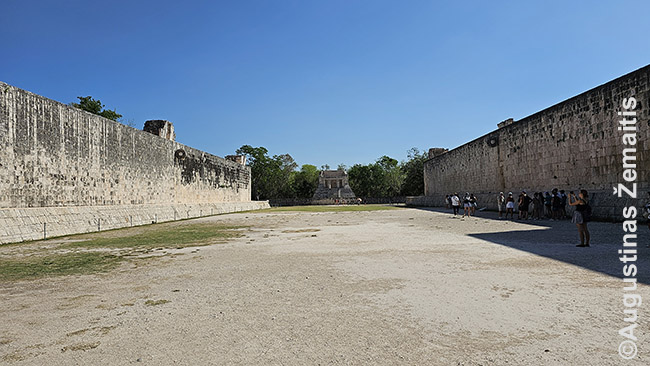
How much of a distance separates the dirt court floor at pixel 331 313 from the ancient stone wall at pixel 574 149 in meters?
7.63

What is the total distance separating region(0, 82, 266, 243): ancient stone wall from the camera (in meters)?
10.1

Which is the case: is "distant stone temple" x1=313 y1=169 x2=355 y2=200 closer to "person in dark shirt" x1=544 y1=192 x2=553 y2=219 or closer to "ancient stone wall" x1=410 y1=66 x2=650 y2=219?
"ancient stone wall" x1=410 y1=66 x2=650 y2=219

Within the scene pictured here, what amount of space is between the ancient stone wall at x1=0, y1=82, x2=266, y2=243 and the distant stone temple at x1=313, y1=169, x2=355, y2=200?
35277 mm

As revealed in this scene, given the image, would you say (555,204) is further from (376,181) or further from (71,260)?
(376,181)

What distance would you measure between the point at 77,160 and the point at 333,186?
46054mm

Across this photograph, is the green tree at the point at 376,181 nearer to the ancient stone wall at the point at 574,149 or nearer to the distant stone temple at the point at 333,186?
the distant stone temple at the point at 333,186

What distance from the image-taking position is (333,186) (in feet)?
190

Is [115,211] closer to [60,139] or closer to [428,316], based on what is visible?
[60,139]

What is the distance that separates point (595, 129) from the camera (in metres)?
13.5

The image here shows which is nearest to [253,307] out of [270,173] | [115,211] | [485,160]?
[115,211]

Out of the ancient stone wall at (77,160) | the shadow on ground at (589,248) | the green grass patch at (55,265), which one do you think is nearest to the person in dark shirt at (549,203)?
the shadow on ground at (589,248)

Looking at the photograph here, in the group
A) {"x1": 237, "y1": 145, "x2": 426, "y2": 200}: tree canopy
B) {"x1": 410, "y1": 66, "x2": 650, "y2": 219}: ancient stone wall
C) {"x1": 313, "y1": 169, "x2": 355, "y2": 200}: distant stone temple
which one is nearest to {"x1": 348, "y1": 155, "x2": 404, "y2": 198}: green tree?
{"x1": 237, "y1": 145, "x2": 426, "y2": 200}: tree canopy

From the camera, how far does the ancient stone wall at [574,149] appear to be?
38.3ft

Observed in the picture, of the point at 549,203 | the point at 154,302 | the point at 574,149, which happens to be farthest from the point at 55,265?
the point at 574,149
